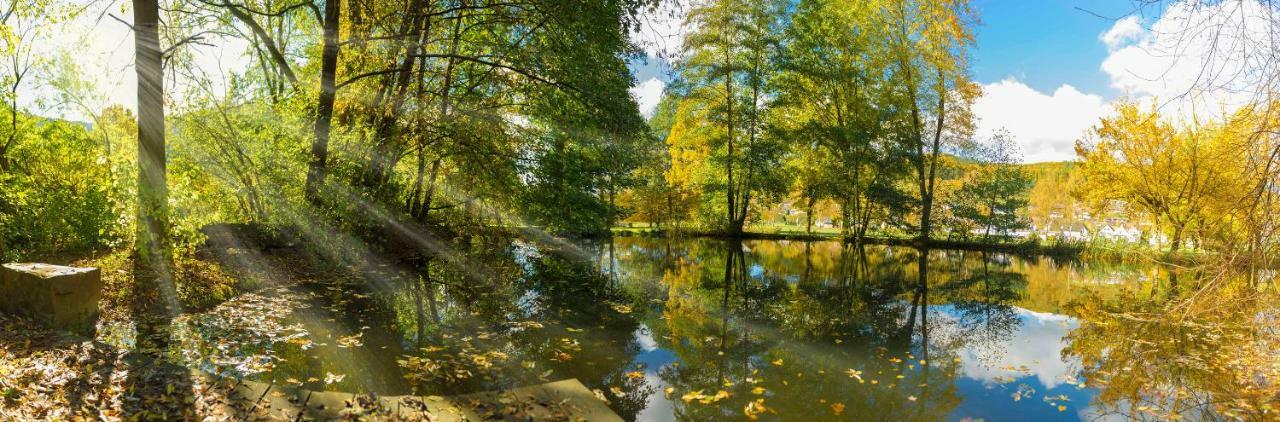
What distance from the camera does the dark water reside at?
16.6 ft

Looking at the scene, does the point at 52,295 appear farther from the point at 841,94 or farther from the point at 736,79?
the point at 841,94

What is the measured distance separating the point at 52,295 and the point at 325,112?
5.76 meters

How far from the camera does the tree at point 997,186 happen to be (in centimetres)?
2833

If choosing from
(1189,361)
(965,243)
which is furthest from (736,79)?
(1189,361)

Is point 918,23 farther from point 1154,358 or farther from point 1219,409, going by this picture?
point 1219,409

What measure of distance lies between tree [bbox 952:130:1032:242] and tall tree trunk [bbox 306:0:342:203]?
28.0 m

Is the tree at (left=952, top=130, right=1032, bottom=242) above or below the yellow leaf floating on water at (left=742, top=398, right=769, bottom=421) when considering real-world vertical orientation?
above

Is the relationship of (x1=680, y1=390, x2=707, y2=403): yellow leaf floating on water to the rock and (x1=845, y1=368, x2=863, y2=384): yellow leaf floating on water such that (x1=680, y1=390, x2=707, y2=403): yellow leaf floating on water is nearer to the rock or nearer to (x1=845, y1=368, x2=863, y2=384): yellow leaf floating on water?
(x1=845, y1=368, x2=863, y2=384): yellow leaf floating on water

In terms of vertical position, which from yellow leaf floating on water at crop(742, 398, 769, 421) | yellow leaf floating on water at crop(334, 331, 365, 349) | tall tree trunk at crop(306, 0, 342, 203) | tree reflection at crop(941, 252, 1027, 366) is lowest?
tree reflection at crop(941, 252, 1027, 366)

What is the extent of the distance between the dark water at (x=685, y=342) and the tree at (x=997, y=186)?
1722 centimetres

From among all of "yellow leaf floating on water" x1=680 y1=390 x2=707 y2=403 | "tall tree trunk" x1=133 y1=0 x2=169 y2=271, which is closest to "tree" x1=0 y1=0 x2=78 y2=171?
"tall tree trunk" x1=133 y1=0 x2=169 y2=271

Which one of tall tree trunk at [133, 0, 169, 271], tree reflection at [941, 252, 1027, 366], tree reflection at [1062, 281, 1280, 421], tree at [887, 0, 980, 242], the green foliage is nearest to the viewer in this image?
tree reflection at [1062, 281, 1280, 421]

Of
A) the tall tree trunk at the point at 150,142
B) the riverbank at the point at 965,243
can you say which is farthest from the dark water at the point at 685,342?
the riverbank at the point at 965,243

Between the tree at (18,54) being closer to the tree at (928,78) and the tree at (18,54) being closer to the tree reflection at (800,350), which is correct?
the tree reflection at (800,350)
